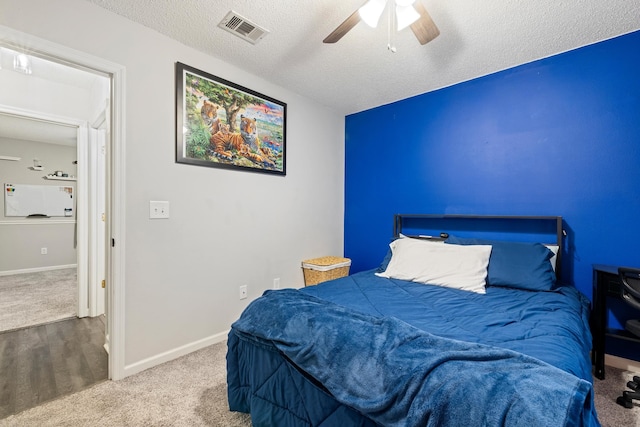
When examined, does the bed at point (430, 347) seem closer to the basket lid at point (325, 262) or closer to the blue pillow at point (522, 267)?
the blue pillow at point (522, 267)

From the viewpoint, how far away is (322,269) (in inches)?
119

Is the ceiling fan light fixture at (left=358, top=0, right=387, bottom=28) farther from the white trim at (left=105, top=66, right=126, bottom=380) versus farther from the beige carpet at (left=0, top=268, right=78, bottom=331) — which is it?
the beige carpet at (left=0, top=268, right=78, bottom=331)

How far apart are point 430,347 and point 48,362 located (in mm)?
2723

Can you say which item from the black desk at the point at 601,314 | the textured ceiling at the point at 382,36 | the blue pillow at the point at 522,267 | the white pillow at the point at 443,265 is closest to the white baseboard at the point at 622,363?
the black desk at the point at 601,314

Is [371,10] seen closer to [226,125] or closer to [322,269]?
[226,125]

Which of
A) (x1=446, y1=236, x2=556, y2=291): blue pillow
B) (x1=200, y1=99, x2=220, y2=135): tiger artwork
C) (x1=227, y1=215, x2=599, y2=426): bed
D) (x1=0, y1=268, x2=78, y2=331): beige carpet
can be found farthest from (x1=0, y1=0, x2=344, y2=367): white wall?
(x1=446, y1=236, x2=556, y2=291): blue pillow

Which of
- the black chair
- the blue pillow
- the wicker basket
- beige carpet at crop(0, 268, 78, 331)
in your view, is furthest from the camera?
the wicker basket

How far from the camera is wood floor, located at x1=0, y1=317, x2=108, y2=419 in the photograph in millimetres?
1726

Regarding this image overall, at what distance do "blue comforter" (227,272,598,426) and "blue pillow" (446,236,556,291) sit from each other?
14 cm

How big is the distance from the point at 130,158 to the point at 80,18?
34.0 inches

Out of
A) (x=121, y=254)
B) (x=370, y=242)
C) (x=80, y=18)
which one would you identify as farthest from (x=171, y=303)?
(x=370, y=242)

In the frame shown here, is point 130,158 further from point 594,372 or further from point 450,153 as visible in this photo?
point 594,372

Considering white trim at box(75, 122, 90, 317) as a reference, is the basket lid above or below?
below

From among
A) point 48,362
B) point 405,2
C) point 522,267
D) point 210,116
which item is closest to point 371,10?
point 405,2
